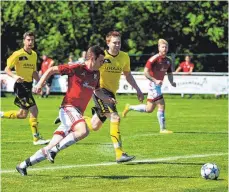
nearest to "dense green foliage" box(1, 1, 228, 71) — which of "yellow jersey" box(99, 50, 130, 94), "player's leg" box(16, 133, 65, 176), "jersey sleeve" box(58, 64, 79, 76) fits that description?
"yellow jersey" box(99, 50, 130, 94)

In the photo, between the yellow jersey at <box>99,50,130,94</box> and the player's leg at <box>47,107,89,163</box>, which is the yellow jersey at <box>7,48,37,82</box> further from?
the player's leg at <box>47,107,89,163</box>

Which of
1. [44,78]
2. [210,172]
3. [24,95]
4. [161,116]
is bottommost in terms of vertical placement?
[161,116]

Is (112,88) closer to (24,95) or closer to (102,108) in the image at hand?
(102,108)

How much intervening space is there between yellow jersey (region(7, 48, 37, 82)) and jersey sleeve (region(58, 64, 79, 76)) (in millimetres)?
5099

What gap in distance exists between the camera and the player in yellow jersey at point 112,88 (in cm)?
1359

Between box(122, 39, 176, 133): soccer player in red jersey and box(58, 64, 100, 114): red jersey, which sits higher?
box(58, 64, 100, 114): red jersey

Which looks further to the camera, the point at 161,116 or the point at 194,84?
the point at 194,84

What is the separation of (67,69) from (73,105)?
59 centimetres

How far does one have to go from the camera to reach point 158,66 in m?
19.6

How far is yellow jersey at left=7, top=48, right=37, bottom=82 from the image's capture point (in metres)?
16.7

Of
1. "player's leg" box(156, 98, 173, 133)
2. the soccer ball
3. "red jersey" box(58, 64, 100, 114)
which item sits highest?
"red jersey" box(58, 64, 100, 114)

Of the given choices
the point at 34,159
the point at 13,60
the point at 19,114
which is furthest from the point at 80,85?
the point at 19,114

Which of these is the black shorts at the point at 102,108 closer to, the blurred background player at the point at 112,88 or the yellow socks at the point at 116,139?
the blurred background player at the point at 112,88

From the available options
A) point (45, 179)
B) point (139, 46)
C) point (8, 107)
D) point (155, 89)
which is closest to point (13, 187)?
point (45, 179)
